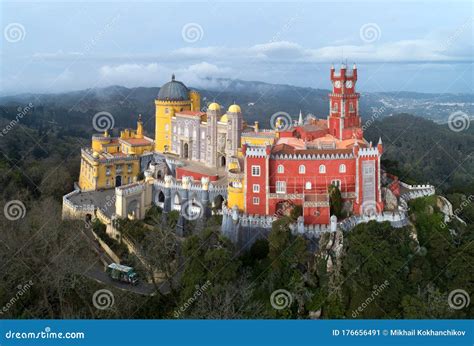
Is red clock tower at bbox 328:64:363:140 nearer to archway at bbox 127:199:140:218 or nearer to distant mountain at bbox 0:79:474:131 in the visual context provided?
archway at bbox 127:199:140:218

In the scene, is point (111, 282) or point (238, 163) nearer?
point (111, 282)

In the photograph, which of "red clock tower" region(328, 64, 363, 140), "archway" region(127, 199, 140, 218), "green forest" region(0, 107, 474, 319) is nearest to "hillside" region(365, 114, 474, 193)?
"red clock tower" region(328, 64, 363, 140)

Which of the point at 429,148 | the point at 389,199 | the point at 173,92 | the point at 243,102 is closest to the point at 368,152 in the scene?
the point at 389,199

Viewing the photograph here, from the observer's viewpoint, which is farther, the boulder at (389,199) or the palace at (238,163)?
the boulder at (389,199)

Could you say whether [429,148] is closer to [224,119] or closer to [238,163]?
[224,119]

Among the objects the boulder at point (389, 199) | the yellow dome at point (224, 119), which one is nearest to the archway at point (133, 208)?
the yellow dome at point (224, 119)

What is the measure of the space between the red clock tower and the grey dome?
1676cm

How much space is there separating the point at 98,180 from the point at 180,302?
65.5ft

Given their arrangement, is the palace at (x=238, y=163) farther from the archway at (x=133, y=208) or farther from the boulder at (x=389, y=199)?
the boulder at (x=389, y=199)

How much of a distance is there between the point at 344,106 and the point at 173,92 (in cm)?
1849

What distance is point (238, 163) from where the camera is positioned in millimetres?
41031

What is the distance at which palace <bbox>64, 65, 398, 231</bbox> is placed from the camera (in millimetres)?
35406

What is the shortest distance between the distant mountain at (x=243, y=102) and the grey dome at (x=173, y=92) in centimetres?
2918

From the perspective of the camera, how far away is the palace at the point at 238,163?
35.4 m
